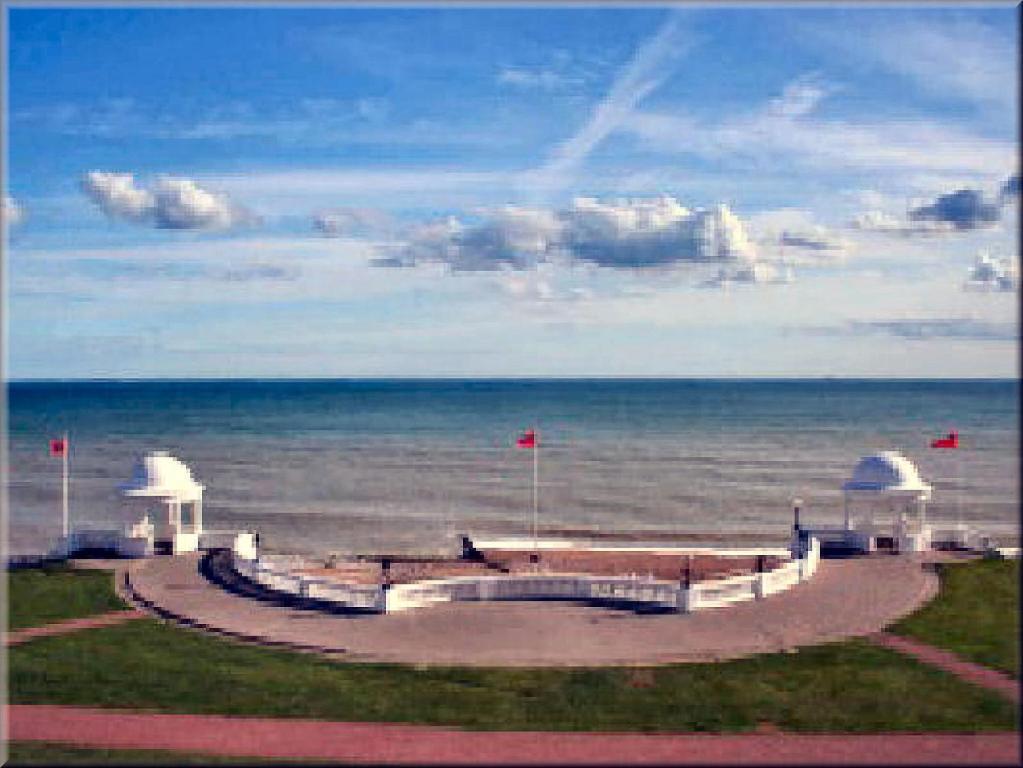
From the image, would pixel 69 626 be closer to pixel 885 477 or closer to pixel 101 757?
pixel 101 757

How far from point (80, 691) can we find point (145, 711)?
7.36 ft

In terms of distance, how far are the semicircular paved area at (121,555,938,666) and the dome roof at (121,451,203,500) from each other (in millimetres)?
5532

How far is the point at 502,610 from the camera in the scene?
30047 mm

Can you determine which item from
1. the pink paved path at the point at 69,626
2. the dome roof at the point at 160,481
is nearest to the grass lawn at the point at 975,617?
the pink paved path at the point at 69,626

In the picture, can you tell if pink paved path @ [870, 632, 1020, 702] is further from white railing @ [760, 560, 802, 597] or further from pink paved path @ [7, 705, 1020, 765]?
white railing @ [760, 560, 802, 597]

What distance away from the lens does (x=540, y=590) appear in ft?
103

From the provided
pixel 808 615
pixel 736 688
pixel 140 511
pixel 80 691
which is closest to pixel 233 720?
pixel 80 691

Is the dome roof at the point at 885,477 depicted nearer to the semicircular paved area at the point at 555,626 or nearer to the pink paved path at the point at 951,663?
the semicircular paved area at the point at 555,626

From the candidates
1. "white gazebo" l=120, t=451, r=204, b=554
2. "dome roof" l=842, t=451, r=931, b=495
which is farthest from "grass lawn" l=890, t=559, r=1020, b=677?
"white gazebo" l=120, t=451, r=204, b=554

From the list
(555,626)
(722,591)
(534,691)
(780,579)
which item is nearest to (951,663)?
(722,591)

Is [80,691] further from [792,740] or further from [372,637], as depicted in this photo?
[792,740]

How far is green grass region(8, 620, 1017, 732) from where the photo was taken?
2212cm

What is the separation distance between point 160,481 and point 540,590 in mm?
15945

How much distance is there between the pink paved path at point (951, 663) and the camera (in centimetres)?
2391
